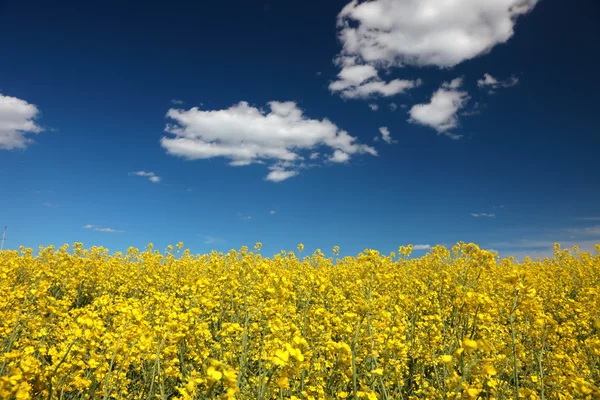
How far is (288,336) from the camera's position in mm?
3215

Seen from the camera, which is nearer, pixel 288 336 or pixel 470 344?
pixel 470 344

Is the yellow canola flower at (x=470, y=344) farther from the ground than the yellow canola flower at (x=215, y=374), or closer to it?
farther from the ground

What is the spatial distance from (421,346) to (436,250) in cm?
831

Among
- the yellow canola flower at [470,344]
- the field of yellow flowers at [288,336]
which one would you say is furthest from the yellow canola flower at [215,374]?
the yellow canola flower at [470,344]

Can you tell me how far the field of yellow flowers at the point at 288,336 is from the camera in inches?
122

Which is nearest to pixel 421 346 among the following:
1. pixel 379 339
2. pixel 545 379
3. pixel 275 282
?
pixel 545 379

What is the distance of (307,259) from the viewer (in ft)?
47.4

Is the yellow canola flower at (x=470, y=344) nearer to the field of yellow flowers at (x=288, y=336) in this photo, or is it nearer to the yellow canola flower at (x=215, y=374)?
the field of yellow flowers at (x=288, y=336)

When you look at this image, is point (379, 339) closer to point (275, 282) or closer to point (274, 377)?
point (274, 377)

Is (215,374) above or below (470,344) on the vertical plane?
below

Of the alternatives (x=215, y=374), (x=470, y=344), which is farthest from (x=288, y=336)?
(x=470, y=344)

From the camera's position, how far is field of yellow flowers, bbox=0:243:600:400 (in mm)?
3109

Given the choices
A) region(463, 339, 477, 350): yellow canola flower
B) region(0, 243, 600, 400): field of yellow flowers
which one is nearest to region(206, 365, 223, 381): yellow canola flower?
region(0, 243, 600, 400): field of yellow flowers

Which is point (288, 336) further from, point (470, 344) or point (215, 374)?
point (470, 344)
